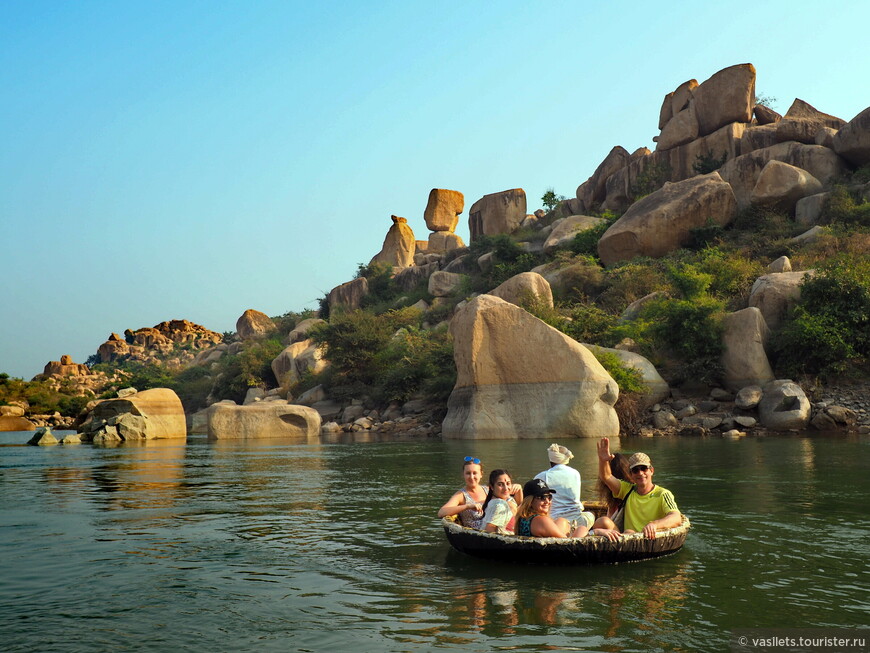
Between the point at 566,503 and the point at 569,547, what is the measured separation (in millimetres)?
845

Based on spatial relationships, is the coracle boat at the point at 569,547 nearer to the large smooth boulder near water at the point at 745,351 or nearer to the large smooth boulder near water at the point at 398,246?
the large smooth boulder near water at the point at 745,351

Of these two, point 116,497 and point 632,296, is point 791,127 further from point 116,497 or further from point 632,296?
point 116,497

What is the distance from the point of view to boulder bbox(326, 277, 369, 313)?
65.1m

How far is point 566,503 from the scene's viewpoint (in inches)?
318

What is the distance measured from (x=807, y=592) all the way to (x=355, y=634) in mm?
3668

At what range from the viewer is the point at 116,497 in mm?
13727

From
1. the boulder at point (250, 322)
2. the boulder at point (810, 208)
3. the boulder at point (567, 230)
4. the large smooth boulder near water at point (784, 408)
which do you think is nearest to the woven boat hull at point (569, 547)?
the large smooth boulder near water at point (784, 408)

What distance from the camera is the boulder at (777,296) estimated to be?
97.3ft

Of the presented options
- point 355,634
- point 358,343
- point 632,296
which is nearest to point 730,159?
point 632,296

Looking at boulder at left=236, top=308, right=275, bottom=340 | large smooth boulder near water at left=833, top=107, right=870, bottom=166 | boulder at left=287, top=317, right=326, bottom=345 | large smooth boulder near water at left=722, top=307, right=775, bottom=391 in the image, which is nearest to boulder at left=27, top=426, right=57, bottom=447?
boulder at left=287, top=317, right=326, bottom=345

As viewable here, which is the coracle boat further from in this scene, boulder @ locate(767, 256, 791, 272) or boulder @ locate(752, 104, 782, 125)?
boulder @ locate(752, 104, 782, 125)

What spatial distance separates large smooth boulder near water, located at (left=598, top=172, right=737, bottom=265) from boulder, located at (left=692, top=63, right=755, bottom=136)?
10.2 m

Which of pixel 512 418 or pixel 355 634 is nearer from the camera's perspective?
pixel 355 634

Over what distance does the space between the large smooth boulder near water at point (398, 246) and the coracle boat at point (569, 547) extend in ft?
221
